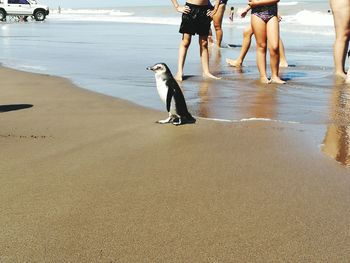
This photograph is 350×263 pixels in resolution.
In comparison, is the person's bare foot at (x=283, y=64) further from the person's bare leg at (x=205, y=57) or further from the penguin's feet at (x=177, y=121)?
the penguin's feet at (x=177, y=121)

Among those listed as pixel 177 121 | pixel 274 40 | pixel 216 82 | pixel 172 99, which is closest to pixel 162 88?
pixel 172 99

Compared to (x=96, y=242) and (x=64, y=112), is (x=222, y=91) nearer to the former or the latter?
(x=64, y=112)

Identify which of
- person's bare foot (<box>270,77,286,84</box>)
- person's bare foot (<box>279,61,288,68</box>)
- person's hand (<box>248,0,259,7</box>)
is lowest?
person's bare foot (<box>279,61,288,68</box>)

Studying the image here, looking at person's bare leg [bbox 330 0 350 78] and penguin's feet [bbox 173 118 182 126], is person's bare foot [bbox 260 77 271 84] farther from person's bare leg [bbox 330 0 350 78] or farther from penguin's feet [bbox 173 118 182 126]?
penguin's feet [bbox 173 118 182 126]

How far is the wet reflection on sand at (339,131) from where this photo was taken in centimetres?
284

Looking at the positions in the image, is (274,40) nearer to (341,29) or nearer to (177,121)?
(341,29)

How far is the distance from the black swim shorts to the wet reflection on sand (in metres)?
2.09

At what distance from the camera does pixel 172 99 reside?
3723mm

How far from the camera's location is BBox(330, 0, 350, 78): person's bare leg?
6406 millimetres

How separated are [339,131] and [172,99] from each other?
1.16m

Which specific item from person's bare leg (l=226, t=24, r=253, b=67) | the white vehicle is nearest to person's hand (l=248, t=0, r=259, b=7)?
person's bare leg (l=226, t=24, r=253, b=67)

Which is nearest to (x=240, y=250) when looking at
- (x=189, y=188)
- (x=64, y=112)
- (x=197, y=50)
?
(x=189, y=188)

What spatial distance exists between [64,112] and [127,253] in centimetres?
250

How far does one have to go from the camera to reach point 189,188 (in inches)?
88.5
